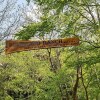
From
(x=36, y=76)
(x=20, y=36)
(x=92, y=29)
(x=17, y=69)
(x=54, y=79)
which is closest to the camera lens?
(x=20, y=36)

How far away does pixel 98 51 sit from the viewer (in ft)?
53.8

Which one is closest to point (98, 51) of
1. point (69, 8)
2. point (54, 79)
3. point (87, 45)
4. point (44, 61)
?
point (87, 45)

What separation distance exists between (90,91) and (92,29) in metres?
12.2

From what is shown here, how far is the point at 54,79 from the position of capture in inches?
1035

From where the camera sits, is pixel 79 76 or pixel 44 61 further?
pixel 44 61

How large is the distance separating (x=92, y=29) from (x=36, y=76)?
16.4 metres

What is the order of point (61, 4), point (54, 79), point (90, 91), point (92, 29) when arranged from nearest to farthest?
point (61, 4) → point (92, 29) → point (54, 79) → point (90, 91)

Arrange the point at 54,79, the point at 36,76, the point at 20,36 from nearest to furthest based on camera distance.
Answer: the point at 20,36
the point at 54,79
the point at 36,76

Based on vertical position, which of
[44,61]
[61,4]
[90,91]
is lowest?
[90,91]

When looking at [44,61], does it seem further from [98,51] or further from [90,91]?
[98,51]

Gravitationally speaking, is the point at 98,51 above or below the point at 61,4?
below

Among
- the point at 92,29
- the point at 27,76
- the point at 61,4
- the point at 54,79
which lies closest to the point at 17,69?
the point at 27,76

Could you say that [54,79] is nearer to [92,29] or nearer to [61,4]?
[92,29]

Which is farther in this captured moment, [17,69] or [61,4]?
[17,69]
